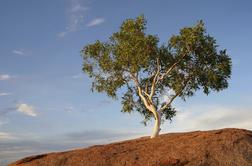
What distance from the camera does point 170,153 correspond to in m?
34.4

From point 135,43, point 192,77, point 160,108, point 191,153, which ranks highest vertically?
point 135,43

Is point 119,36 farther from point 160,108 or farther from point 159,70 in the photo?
point 160,108

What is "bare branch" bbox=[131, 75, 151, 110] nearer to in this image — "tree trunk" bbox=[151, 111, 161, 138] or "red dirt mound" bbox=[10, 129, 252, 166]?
"tree trunk" bbox=[151, 111, 161, 138]

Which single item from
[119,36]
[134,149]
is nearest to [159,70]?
[119,36]

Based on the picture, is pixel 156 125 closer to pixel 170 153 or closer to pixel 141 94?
pixel 141 94

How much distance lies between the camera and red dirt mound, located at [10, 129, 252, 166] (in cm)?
3347

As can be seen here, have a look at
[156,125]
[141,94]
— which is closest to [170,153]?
[156,125]

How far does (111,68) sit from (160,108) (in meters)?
6.55

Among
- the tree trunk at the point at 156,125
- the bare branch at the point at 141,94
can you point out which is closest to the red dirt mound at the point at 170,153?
the tree trunk at the point at 156,125

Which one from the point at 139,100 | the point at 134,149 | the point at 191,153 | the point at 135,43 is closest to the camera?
the point at 191,153

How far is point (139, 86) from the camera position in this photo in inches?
1800

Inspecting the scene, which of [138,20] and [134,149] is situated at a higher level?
[138,20]

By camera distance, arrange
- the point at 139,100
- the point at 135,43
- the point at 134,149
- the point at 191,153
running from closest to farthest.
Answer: the point at 191,153 → the point at 134,149 → the point at 135,43 → the point at 139,100

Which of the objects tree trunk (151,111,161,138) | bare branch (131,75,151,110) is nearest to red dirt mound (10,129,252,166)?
tree trunk (151,111,161,138)
